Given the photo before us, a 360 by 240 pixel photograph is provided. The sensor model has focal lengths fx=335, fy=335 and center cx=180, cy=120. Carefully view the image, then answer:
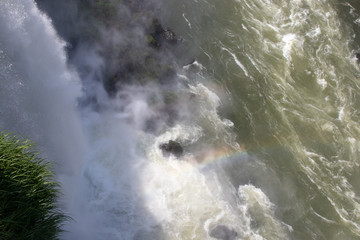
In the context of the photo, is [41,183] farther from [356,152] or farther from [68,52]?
[356,152]

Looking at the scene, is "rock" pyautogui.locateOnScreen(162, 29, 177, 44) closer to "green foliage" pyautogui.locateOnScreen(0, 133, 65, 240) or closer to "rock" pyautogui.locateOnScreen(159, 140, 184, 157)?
"rock" pyautogui.locateOnScreen(159, 140, 184, 157)

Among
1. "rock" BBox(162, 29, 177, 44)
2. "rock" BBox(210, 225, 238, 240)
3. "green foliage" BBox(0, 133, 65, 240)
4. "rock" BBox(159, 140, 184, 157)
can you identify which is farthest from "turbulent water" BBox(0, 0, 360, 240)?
"green foliage" BBox(0, 133, 65, 240)

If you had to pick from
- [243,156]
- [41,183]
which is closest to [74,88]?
[41,183]

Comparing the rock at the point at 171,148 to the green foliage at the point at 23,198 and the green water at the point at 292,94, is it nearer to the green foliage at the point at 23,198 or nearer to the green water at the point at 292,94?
the green water at the point at 292,94

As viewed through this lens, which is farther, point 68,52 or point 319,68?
point 319,68

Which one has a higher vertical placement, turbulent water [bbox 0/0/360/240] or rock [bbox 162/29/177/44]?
rock [bbox 162/29/177/44]

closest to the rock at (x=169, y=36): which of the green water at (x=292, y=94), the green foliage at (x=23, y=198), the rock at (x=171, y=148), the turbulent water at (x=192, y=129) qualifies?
the turbulent water at (x=192, y=129)
